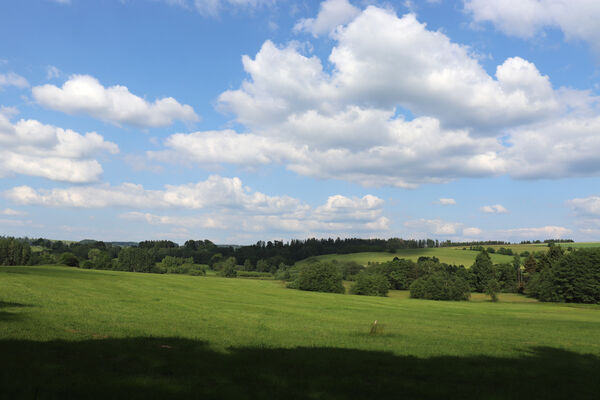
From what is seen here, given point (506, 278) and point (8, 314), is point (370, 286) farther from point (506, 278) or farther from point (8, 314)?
point (8, 314)

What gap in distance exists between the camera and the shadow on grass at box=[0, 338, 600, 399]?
436 inches

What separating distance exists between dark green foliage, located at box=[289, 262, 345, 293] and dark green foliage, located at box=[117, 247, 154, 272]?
9444cm

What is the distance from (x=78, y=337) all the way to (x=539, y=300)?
120 meters

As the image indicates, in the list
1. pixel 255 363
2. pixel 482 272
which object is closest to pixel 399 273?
pixel 482 272

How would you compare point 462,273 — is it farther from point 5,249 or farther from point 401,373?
point 5,249

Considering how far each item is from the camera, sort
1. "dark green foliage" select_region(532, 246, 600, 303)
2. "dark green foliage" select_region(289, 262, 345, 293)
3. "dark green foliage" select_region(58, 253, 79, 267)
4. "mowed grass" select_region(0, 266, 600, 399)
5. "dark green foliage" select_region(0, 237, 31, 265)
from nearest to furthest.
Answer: "mowed grass" select_region(0, 266, 600, 399), "dark green foliage" select_region(532, 246, 600, 303), "dark green foliage" select_region(289, 262, 345, 293), "dark green foliage" select_region(58, 253, 79, 267), "dark green foliage" select_region(0, 237, 31, 265)

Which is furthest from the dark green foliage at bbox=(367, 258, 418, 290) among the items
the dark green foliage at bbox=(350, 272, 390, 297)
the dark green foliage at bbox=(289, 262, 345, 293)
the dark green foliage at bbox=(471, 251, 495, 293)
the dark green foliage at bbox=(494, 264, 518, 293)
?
the dark green foliage at bbox=(289, 262, 345, 293)

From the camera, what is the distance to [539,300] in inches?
4289

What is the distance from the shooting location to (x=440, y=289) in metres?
112

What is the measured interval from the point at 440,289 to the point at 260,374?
107632 mm

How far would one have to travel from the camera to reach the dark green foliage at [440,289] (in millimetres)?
111125

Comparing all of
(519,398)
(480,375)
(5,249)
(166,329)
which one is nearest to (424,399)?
(519,398)

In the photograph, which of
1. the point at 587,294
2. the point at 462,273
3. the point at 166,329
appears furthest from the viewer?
the point at 462,273

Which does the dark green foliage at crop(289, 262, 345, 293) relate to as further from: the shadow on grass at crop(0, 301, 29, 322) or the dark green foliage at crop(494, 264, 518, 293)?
the shadow on grass at crop(0, 301, 29, 322)
